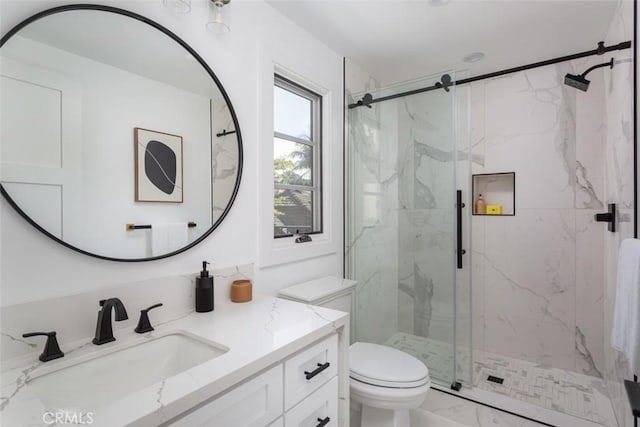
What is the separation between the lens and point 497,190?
2674 millimetres

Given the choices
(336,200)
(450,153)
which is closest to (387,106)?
(450,153)

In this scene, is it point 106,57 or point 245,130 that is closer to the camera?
point 106,57

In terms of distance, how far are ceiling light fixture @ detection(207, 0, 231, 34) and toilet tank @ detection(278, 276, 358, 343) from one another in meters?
1.35

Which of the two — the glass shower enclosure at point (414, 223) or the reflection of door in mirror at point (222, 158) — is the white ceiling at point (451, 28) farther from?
the reflection of door in mirror at point (222, 158)

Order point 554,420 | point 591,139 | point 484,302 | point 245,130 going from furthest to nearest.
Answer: point 484,302, point 591,139, point 554,420, point 245,130

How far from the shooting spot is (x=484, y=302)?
270 cm

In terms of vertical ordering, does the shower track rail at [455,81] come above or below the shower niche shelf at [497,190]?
above

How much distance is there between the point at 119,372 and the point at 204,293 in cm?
40

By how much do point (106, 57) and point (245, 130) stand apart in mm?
638

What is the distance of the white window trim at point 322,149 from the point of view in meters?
1.69

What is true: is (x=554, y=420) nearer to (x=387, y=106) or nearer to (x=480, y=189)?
(x=480, y=189)

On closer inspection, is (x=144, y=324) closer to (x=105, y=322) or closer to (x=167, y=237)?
(x=105, y=322)

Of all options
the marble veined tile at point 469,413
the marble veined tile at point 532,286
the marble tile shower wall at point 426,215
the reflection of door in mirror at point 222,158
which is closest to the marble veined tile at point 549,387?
the marble veined tile at point 532,286

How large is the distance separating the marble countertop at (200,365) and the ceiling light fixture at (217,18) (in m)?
1.25
